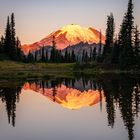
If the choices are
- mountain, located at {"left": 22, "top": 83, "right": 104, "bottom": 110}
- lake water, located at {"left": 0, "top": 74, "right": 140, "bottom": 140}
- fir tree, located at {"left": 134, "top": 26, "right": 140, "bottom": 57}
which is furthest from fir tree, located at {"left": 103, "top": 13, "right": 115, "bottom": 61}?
lake water, located at {"left": 0, "top": 74, "right": 140, "bottom": 140}

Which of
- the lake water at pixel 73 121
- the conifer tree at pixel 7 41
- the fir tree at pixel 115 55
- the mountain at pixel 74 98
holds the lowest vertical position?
the mountain at pixel 74 98

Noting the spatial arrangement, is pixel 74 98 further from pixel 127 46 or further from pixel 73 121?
pixel 127 46

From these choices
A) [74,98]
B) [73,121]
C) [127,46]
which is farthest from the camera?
[127,46]

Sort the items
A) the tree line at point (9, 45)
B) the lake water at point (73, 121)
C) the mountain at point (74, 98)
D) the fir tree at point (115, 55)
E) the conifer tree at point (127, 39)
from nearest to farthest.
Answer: the lake water at point (73, 121), the mountain at point (74, 98), the conifer tree at point (127, 39), the fir tree at point (115, 55), the tree line at point (9, 45)

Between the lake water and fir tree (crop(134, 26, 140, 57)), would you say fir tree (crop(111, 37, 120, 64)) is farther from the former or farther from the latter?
the lake water

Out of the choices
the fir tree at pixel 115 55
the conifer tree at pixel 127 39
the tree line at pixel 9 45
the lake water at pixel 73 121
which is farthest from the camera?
the tree line at pixel 9 45

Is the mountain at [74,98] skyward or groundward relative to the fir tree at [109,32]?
groundward

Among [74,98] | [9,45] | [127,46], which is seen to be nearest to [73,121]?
[74,98]

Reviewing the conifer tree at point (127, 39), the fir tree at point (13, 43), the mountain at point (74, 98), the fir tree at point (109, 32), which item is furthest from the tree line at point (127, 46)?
the mountain at point (74, 98)

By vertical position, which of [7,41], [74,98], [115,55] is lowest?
[74,98]

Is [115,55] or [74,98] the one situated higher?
[115,55]

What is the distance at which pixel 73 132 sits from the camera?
20.3 metres

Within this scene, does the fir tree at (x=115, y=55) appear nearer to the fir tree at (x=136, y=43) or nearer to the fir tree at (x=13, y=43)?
the fir tree at (x=136, y=43)

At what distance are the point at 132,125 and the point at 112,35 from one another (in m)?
127
